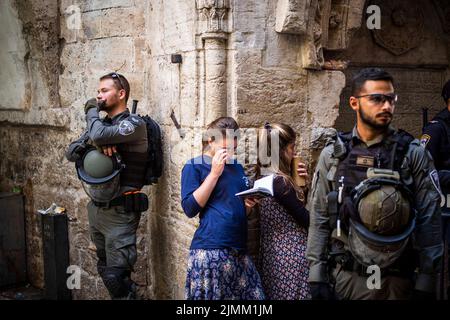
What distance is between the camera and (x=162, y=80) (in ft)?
17.0

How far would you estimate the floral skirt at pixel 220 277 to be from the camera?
3869 millimetres

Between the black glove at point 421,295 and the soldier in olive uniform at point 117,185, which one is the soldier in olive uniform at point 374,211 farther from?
the soldier in olive uniform at point 117,185

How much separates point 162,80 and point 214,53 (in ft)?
2.64

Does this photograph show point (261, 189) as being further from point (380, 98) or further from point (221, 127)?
point (380, 98)

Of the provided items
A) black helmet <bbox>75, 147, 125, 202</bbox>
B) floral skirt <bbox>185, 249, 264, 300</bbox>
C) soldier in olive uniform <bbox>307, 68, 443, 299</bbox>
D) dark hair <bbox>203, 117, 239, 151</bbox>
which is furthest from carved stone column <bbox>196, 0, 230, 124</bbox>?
soldier in olive uniform <bbox>307, 68, 443, 299</bbox>

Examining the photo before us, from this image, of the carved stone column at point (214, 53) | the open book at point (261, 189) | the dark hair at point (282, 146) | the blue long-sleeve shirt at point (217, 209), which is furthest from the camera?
the carved stone column at point (214, 53)

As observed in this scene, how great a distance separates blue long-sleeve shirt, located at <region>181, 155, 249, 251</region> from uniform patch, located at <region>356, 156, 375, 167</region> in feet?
3.26

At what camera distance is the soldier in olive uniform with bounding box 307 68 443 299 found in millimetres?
3107

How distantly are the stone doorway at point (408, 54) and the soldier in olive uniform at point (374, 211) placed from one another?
7.97 ft

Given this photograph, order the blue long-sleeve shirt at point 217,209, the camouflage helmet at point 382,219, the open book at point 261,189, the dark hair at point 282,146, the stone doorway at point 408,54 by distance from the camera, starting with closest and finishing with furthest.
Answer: the camouflage helmet at point 382,219 < the open book at point 261,189 < the blue long-sleeve shirt at point 217,209 < the dark hair at point 282,146 < the stone doorway at point 408,54

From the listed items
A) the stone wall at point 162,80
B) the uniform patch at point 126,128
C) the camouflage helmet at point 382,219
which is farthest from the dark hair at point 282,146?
the uniform patch at point 126,128

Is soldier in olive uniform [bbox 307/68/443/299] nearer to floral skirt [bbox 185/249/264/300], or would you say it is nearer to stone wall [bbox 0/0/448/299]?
floral skirt [bbox 185/249/264/300]

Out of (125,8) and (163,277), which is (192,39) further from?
(163,277)

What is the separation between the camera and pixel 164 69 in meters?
5.11
